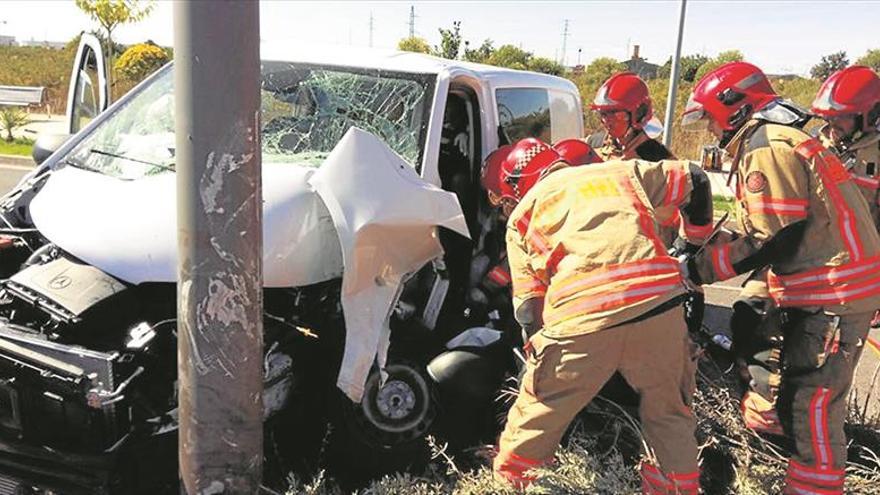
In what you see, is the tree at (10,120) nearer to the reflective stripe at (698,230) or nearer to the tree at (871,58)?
the reflective stripe at (698,230)

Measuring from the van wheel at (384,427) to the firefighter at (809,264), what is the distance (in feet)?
3.99

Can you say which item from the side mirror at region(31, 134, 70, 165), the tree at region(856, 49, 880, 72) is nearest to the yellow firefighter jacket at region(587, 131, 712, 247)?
the side mirror at region(31, 134, 70, 165)

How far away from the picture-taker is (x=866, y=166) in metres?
4.32

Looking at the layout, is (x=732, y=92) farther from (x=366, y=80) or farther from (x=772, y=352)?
(x=366, y=80)

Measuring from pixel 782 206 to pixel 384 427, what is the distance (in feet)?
5.72

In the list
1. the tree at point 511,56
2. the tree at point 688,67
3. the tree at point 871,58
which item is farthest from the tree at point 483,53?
the tree at point 871,58

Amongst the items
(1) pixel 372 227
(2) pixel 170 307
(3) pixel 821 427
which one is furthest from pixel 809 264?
(2) pixel 170 307

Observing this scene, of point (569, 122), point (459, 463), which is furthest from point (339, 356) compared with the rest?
point (569, 122)

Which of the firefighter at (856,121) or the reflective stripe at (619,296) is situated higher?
the firefighter at (856,121)

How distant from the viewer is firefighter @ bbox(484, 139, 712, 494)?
2.44 m

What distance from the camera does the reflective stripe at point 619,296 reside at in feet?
7.91

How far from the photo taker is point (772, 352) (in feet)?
11.0

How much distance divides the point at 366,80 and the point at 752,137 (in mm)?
1829

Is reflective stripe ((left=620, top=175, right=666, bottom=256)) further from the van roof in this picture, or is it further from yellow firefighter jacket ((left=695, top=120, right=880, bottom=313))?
the van roof
